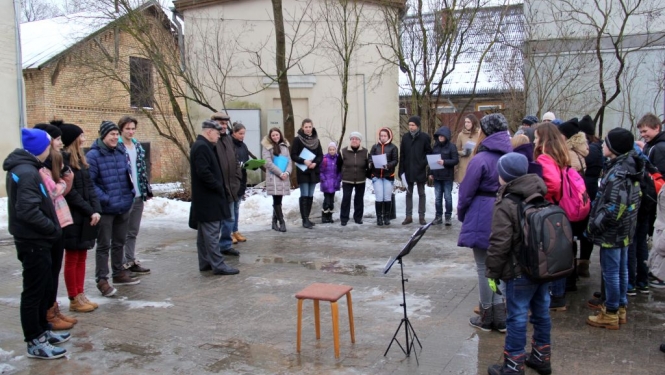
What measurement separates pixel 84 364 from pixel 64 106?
21.9 meters

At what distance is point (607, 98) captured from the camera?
15086mm

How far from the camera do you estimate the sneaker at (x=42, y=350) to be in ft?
16.0

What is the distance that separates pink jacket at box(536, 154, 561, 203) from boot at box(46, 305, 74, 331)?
4665 mm

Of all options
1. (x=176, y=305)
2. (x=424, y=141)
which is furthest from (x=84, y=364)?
(x=424, y=141)

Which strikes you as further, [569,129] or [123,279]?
[123,279]

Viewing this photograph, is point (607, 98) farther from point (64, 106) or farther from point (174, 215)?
point (64, 106)

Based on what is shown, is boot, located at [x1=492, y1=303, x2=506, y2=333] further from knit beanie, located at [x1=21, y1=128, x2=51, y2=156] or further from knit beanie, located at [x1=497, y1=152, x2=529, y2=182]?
knit beanie, located at [x1=21, y1=128, x2=51, y2=156]

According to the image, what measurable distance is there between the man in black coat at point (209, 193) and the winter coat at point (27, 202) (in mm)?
2490

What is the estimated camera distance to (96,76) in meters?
16.0

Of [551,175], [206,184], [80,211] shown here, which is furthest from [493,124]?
[80,211]

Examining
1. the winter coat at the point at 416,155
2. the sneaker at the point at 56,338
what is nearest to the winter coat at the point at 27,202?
the sneaker at the point at 56,338

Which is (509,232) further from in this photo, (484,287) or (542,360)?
(484,287)

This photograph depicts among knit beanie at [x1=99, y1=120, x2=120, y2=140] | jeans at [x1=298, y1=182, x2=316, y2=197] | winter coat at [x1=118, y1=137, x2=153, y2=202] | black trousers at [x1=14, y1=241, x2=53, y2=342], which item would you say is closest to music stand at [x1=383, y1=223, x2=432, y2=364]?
black trousers at [x1=14, y1=241, x2=53, y2=342]

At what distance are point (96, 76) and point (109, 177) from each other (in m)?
10.7
